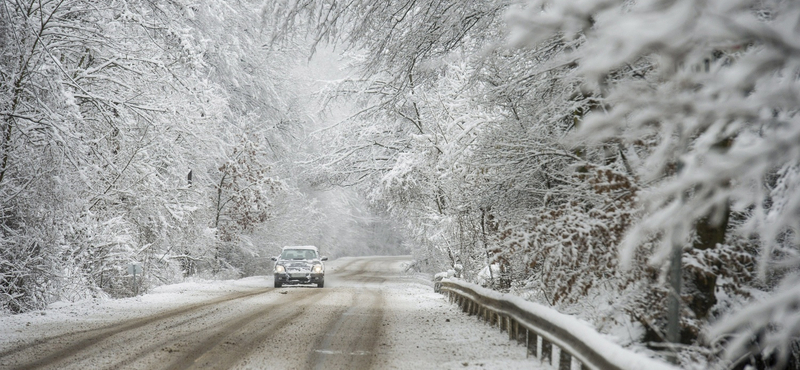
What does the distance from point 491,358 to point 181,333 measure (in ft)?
16.0

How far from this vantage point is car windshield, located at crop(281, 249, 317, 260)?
25.1m

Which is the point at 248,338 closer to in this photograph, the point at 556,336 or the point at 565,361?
the point at 556,336

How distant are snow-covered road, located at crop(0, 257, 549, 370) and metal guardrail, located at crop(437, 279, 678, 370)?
0.23 metres

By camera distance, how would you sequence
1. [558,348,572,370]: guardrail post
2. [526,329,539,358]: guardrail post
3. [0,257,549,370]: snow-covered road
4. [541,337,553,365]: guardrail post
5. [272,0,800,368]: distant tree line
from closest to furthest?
[272,0,800,368]: distant tree line → [558,348,572,370]: guardrail post → [541,337,553,365]: guardrail post → [0,257,549,370]: snow-covered road → [526,329,539,358]: guardrail post

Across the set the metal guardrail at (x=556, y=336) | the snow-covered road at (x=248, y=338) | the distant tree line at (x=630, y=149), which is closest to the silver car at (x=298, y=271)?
the distant tree line at (x=630, y=149)

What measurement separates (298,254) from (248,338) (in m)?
16.1

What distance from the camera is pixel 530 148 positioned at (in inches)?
393

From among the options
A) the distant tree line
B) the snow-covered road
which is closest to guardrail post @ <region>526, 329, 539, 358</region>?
the snow-covered road

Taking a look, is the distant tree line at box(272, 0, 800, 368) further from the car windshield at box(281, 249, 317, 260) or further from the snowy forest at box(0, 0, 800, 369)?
the car windshield at box(281, 249, 317, 260)

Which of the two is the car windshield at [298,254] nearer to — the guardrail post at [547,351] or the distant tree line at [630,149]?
the distant tree line at [630,149]

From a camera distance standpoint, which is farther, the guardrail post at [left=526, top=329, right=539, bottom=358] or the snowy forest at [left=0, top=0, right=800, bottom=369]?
the guardrail post at [left=526, top=329, right=539, bottom=358]

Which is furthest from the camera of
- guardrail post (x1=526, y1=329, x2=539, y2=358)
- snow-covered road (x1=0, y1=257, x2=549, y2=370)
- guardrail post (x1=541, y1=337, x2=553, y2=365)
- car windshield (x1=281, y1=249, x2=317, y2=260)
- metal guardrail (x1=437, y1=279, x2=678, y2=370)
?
car windshield (x1=281, y1=249, x2=317, y2=260)

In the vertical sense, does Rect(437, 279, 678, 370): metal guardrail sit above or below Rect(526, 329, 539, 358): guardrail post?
above

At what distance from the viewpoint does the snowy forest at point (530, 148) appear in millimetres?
2199
